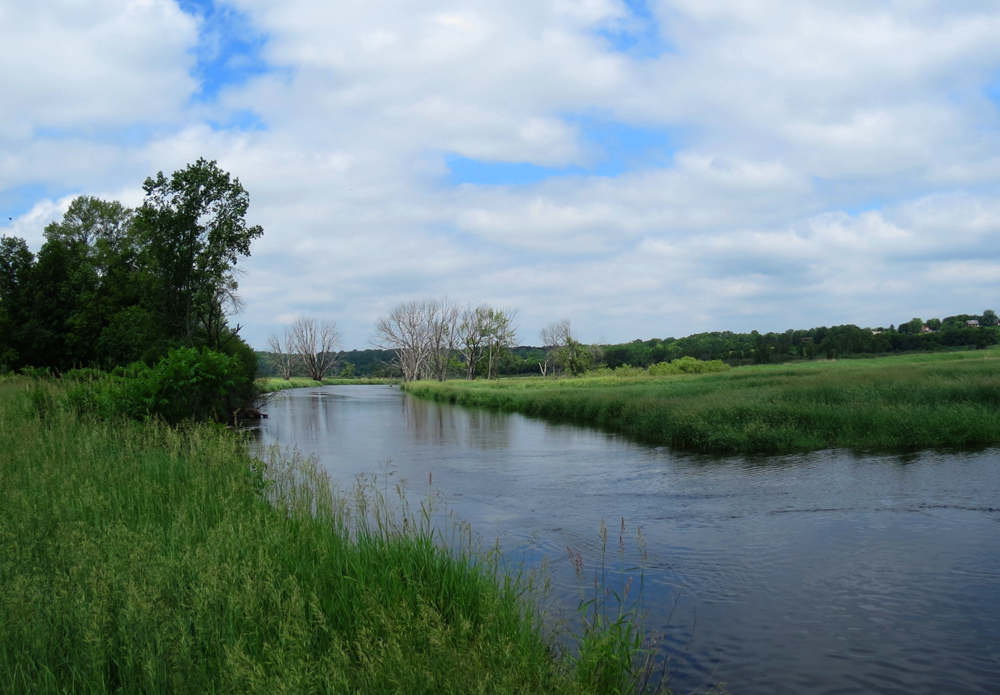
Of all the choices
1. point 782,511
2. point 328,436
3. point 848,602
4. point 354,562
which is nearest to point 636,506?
point 782,511

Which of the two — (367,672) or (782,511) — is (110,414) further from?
(782,511)

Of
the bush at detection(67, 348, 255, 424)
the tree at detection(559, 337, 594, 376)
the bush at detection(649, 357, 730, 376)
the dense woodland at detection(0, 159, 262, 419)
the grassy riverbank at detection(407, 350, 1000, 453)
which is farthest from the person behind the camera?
the tree at detection(559, 337, 594, 376)

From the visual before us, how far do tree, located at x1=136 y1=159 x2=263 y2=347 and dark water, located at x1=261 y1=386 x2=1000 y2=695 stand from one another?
50.0 feet

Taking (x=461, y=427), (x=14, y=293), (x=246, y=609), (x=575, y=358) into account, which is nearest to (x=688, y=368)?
(x=575, y=358)

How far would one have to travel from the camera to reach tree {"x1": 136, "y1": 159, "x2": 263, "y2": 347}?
100 feet

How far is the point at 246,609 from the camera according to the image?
399 centimetres

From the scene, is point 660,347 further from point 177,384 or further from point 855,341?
point 177,384

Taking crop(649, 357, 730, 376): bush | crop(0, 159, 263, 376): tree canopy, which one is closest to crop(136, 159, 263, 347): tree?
crop(0, 159, 263, 376): tree canopy

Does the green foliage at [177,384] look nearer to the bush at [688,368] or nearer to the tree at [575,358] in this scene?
→ the bush at [688,368]

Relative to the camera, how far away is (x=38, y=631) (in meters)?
3.73

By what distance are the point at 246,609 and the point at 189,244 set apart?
30105 mm

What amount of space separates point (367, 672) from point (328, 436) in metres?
21.6

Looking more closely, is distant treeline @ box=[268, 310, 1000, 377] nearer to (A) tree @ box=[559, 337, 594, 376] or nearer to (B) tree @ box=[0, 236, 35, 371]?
(A) tree @ box=[559, 337, 594, 376]

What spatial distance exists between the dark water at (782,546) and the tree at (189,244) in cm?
1524
